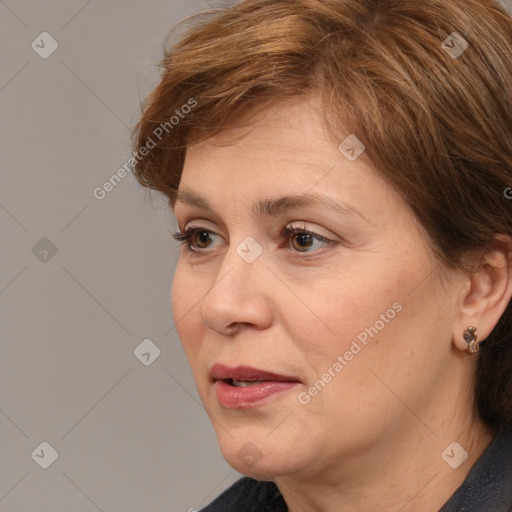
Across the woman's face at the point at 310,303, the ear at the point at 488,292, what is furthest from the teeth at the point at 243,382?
the ear at the point at 488,292

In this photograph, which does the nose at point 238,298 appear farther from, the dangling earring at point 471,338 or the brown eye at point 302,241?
the dangling earring at point 471,338

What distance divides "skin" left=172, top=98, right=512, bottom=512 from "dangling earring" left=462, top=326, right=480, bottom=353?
1cm

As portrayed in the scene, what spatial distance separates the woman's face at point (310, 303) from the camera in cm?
170

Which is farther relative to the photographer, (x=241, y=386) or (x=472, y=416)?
(x=472, y=416)

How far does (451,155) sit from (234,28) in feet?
1.47

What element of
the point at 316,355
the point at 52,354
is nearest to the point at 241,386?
the point at 316,355

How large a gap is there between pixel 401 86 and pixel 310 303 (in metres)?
0.39

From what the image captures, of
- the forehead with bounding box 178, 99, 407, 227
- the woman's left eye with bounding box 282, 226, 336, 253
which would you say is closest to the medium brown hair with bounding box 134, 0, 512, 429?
the forehead with bounding box 178, 99, 407, 227

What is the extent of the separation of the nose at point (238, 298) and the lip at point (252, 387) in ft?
0.22

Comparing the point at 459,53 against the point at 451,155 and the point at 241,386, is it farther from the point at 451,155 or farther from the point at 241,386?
the point at 241,386

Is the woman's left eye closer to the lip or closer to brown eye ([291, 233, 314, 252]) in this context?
brown eye ([291, 233, 314, 252])

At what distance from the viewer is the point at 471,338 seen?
1825 mm

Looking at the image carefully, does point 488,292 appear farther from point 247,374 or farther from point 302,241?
point 247,374

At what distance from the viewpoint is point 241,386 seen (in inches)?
69.2
